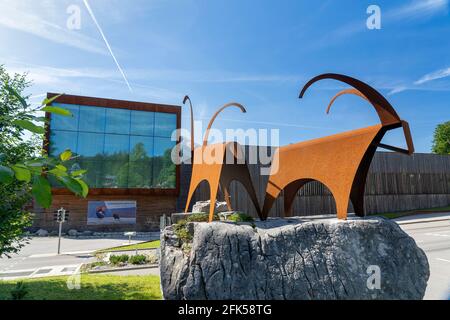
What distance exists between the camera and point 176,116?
29.4 m

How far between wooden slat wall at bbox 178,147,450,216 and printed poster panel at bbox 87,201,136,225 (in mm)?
5157

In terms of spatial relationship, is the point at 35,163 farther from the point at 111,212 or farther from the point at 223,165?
the point at 111,212

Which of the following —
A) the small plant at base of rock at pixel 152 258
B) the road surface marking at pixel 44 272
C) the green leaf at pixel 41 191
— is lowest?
the road surface marking at pixel 44 272

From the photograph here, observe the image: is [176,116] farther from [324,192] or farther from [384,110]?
[384,110]

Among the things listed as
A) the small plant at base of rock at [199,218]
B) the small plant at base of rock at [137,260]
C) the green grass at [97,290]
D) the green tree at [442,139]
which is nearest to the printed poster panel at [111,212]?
the small plant at base of rock at [137,260]

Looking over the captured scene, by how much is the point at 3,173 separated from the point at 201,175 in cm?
806

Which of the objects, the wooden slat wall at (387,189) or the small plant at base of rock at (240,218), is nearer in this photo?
the small plant at base of rock at (240,218)

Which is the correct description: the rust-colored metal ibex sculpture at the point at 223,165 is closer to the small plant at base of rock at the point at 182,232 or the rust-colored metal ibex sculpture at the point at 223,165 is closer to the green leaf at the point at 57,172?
the small plant at base of rock at the point at 182,232

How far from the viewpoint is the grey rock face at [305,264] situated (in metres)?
5.57

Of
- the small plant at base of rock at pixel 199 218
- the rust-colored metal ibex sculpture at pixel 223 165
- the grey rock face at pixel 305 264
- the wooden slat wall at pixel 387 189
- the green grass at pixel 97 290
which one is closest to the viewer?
the grey rock face at pixel 305 264

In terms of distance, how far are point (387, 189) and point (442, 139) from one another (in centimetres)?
3033

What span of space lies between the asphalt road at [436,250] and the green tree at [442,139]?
33.3 meters

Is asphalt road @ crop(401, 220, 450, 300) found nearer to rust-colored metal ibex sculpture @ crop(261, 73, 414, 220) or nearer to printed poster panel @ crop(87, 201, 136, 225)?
rust-colored metal ibex sculpture @ crop(261, 73, 414, 220)
